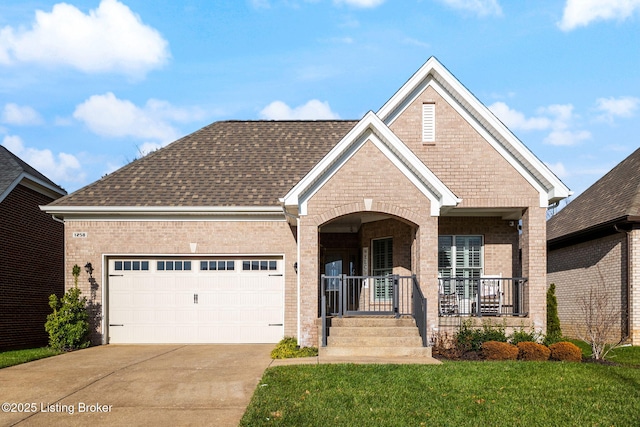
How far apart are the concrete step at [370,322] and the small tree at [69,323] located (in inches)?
268

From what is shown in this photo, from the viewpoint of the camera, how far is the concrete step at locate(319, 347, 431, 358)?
40.6 ft

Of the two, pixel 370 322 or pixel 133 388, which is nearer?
pixel 133 388

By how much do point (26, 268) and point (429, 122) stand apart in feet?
42.2

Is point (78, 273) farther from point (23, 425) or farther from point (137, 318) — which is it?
point (23, 425)

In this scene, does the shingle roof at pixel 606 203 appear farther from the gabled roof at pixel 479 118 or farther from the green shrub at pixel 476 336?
the green shrub at pixel 476 336

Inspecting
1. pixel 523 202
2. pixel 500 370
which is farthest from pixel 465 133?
pixel 500 370

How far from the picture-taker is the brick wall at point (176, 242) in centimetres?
1638

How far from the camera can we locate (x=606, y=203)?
1930cm

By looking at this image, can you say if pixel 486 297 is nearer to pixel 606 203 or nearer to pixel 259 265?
pixel 259 265

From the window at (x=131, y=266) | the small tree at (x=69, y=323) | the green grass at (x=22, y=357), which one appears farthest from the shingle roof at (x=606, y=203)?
the green grass at (x=22, y=357)

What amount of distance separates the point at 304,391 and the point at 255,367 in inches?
104

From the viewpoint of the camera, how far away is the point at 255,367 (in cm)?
1146

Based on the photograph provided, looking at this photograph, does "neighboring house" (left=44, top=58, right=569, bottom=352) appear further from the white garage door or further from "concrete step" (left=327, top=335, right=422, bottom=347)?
"concrete step" (left=327, top=335, right=422, bottom=347)

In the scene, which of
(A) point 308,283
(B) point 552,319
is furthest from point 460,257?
(A) point 308,283
